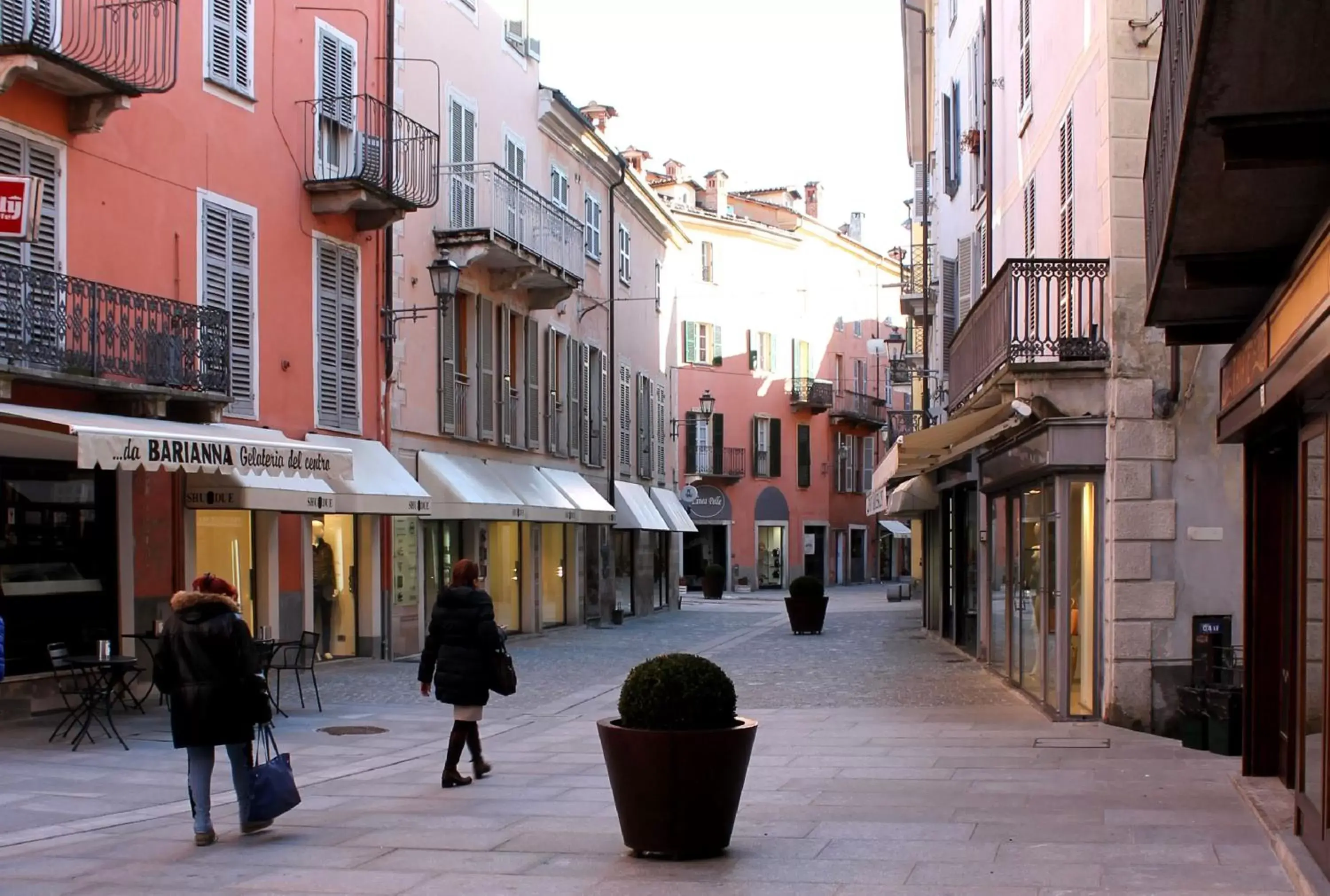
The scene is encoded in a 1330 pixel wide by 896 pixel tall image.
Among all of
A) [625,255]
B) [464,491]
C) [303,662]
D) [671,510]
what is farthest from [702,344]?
[303,662]

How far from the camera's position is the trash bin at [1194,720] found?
39.9 feet

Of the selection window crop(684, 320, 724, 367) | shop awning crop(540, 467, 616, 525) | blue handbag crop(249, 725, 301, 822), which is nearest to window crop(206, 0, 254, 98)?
blue handbag crop(249, 725, 301, 822)

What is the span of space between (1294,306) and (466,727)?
244 inches

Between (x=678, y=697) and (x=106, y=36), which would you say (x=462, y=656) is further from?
(x=106, y=36)

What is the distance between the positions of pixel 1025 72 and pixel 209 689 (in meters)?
13.1

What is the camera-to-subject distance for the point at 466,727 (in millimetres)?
10961

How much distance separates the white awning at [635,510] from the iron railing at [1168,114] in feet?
85.2

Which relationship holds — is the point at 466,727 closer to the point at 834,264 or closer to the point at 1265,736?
the point at 1265,736

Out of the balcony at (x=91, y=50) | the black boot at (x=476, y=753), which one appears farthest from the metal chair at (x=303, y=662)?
the balcony at (x=91, y=50)

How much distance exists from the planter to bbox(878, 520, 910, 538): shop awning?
57477mm

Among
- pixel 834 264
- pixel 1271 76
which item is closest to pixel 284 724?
pixel 1271 76

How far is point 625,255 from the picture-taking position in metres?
37.9

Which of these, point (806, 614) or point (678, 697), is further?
point (806, 614)

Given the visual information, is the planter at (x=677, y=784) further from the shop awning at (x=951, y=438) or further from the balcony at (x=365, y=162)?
the balcony at (x=365, y=162)
